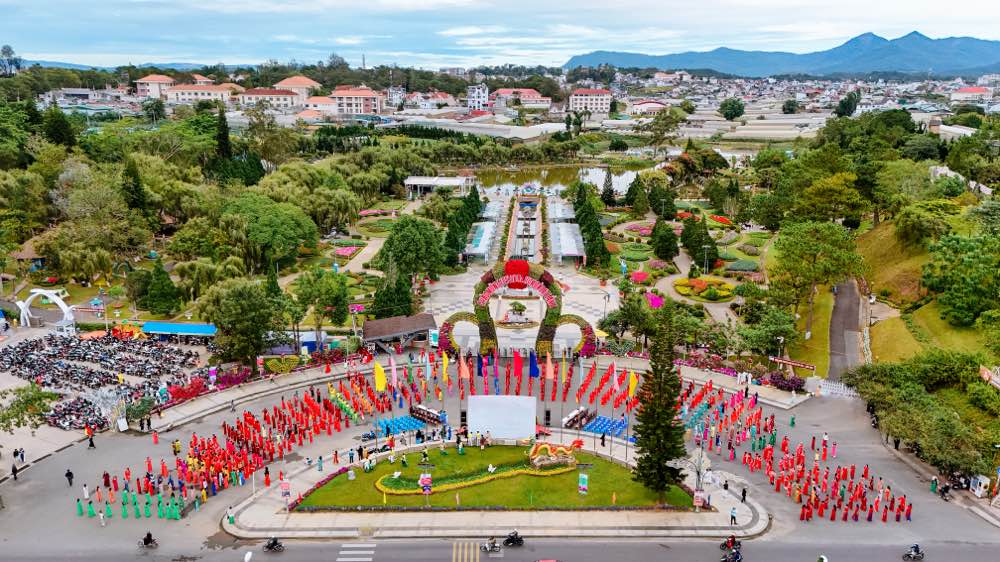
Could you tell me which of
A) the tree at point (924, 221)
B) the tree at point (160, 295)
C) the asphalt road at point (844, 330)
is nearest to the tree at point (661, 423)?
the asphalt road at point (844, 330)

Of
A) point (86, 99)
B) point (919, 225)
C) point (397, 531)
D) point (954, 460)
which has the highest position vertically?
point (86, 99)

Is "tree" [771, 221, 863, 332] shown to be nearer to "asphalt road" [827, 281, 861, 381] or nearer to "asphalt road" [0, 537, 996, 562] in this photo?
"asphalt road" [827, 281, 861, 381]

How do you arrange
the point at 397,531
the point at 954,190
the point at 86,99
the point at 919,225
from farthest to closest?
the point at 86,99 → the point at 954,190 → the point at 919,225 → the point at 397,531

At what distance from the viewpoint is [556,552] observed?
2967cm

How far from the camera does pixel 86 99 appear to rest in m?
182

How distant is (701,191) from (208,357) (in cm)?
8566

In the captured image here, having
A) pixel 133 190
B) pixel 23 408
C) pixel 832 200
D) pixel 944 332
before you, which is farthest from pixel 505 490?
pixel 133 190

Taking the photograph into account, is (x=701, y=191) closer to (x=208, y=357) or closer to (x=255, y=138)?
(x=255, y=138)

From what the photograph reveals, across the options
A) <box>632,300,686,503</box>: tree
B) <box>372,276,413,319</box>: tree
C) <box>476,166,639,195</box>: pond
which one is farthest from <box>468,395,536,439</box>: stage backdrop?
<box>476,166,639,195</box>: pond

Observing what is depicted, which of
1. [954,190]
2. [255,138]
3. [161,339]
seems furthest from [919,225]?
[255,138]

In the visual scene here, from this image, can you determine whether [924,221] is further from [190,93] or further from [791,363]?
[190,93]

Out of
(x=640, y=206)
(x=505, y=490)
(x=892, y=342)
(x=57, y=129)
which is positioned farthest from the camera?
(x=640, y=206)

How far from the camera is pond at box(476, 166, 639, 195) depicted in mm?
131250

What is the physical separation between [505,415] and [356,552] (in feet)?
36.0
